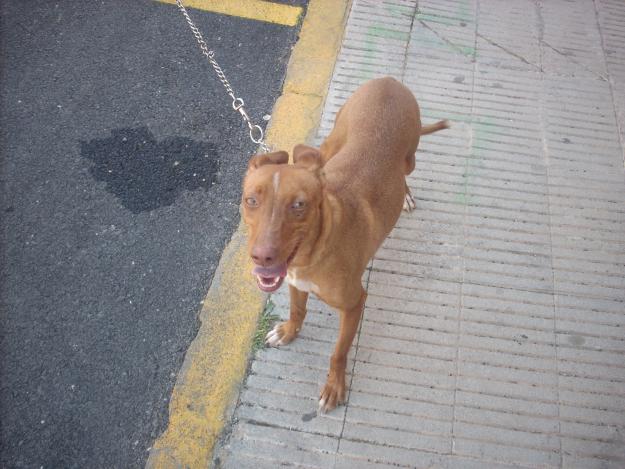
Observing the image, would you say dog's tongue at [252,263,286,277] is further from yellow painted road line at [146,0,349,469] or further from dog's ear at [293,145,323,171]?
yellow painted road line at [146,0,349,469]

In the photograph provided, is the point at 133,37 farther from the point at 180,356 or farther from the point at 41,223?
the point at 180,356

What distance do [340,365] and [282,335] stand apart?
17.9 inches

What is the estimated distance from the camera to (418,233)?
389cm

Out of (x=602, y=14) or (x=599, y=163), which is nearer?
(x=599, y=163)

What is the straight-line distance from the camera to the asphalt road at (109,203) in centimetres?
308

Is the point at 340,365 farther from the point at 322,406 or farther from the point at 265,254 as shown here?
the point at 265,254

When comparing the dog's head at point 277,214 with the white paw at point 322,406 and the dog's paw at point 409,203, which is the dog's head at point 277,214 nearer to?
the white paw at point 322,406

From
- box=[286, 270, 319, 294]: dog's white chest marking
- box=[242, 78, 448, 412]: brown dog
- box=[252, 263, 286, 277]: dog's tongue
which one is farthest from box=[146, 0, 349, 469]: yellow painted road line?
box=[252, 263, 286, 277]: dog's tongue

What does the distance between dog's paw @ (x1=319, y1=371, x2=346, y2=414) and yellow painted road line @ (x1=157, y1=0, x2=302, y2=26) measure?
12.5 feet

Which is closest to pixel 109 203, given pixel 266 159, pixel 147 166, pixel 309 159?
pixel 147 166

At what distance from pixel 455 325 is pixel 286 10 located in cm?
386

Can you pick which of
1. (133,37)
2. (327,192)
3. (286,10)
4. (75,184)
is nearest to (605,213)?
(327,192)

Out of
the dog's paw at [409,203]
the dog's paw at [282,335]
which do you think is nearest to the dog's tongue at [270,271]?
the dog's paw at [282,335]

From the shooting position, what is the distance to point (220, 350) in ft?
10.9
